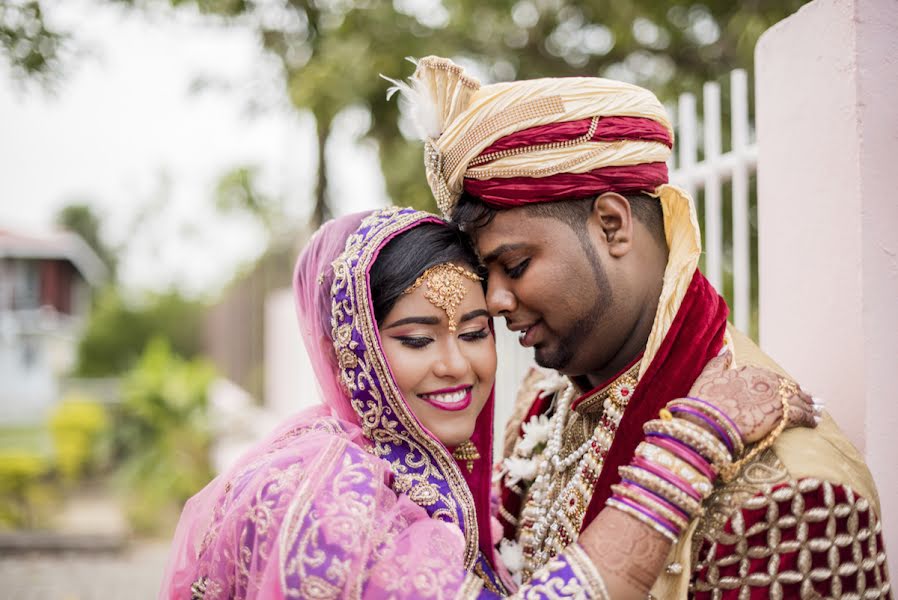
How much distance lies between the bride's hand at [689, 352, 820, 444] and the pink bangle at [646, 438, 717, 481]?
113 millimetres

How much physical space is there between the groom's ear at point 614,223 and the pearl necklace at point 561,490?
0.40 m

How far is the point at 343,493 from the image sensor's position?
2012 mm

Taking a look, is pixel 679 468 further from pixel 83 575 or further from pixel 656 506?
pixel 83 575

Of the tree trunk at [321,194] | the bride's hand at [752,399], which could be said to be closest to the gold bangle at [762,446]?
the bride's hand at [752,399]

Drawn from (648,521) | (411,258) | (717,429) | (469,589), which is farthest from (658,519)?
(411,258)

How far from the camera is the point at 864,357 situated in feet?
7.41

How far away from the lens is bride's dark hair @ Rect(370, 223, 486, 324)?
2.34m

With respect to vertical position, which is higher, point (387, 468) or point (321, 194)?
point (321, 194)

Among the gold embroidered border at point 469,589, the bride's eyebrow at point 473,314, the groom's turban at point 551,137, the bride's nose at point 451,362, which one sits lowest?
the gold embroidered border at point 469,589

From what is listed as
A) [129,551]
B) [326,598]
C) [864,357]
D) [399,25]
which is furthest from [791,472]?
[129,551]

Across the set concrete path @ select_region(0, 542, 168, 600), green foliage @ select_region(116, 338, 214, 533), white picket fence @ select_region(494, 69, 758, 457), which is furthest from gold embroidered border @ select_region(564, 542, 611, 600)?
green foliage @ select_region(116, 338, 214, 533)

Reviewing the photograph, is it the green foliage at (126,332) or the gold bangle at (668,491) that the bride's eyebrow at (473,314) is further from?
the green foliage at (126,332)

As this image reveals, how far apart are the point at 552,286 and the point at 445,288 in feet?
1.02

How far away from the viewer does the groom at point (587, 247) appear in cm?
216
